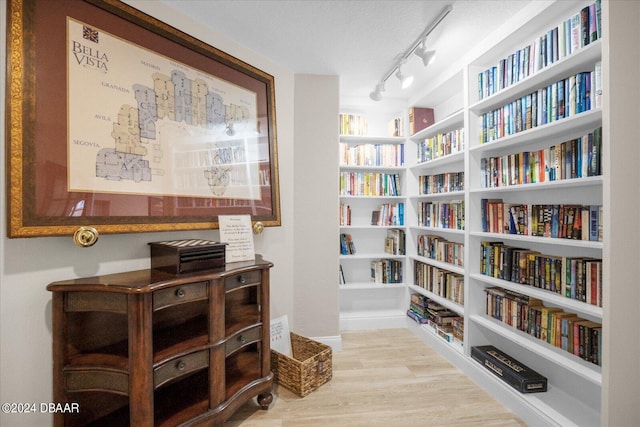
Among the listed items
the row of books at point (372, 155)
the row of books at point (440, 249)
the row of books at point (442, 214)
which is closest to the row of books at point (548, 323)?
the row of books at point (440, 249)

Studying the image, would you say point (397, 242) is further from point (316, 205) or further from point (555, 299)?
point (555, 299)

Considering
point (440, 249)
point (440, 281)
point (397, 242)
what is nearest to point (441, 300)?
point (440, 281)

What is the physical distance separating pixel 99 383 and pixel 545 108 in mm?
2630

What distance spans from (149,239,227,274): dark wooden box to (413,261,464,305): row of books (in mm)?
1951

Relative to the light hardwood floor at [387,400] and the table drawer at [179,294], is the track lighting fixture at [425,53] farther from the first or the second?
the light hardwood floor at [387,400]

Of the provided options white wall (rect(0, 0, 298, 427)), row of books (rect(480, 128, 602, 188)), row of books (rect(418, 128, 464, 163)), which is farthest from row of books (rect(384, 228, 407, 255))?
white wall (rect(0, 0, 298, 427))

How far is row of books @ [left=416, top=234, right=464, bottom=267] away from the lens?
2.44m

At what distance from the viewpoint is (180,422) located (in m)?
1.27

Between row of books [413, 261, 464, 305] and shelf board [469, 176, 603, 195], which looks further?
row of books [413, 261, 464, 305]

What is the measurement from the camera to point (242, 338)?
61.9 inches

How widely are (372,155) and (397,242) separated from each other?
974 mm

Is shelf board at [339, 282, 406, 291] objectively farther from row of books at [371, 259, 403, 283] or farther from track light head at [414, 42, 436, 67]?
track light head at [414, 42, 436, 67]

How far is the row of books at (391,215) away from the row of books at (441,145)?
546 mm

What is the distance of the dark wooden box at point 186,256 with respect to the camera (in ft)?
4.44
